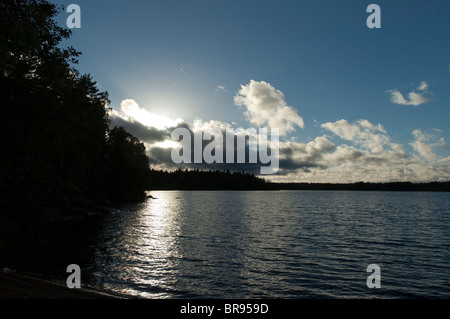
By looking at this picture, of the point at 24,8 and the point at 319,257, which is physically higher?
the point at 24,8

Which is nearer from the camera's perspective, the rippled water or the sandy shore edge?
the sandy shore edge

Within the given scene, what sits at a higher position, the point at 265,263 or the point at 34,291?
the point at 34,291

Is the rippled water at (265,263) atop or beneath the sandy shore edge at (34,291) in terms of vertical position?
beneath

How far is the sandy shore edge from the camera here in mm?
11539

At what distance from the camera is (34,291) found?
12.4 metres

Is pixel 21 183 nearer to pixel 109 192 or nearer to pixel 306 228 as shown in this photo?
pixel 306 228

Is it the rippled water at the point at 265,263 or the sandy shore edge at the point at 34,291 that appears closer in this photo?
the sandy shore edge at the point at 34,291

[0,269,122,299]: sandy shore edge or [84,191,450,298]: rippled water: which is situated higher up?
[0,269,122,299]: sandy shore edge

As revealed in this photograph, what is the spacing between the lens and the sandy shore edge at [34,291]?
1154cm

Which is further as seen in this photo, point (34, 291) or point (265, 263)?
point (265, 263)
